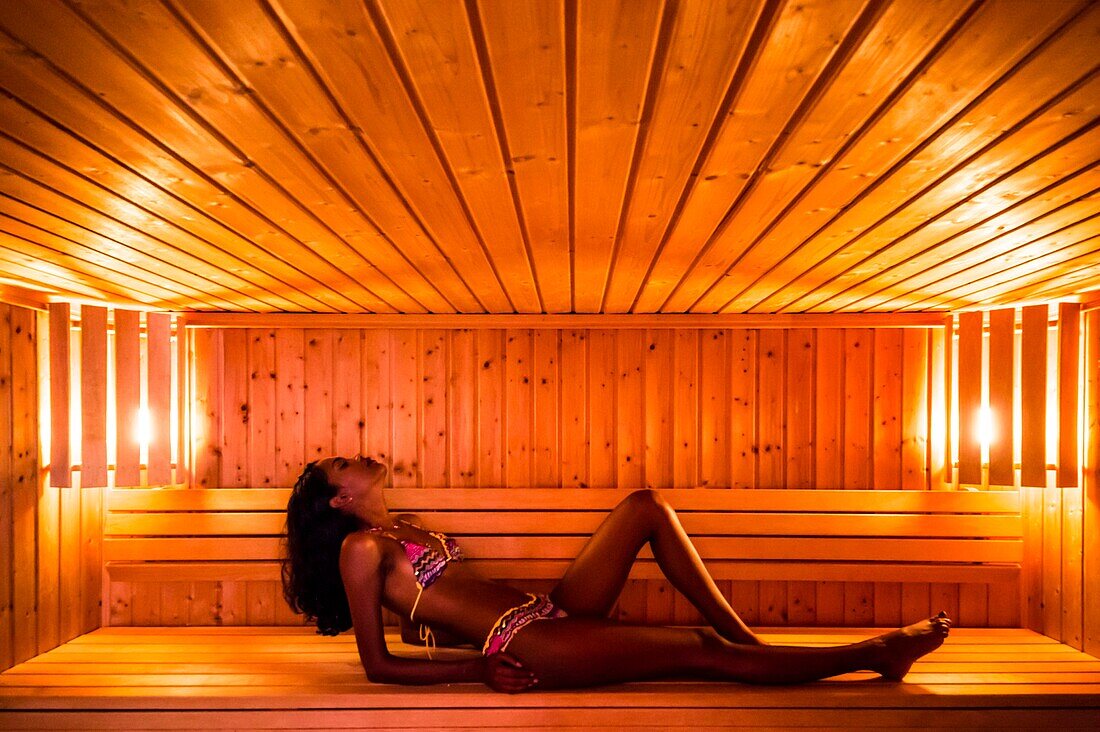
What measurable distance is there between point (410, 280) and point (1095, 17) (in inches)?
102

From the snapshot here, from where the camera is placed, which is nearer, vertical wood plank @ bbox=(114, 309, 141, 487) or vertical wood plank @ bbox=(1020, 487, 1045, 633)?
vertical wood plank @ bbox=(114, 309, 141, 487)

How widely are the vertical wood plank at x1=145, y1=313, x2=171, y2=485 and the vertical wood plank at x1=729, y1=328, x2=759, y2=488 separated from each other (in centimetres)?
329

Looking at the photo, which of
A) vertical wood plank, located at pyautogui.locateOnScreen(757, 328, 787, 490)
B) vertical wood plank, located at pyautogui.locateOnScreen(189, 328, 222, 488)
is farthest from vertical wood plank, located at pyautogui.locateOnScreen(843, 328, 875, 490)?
vertical wood plank, located at pyautogui.locateOnScreen(189, 328, 222, 488)

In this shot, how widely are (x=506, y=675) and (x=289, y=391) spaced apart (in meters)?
2.28

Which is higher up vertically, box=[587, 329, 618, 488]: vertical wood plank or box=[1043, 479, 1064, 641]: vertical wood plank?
box=[587, 329, 618, 488]: vertical wood plank

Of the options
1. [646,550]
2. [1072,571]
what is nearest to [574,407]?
[646,550]

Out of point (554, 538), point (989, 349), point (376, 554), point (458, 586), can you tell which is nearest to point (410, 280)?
point (376, 554)

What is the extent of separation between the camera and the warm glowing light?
388 centimetres

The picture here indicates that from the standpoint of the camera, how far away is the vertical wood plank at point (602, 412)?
14.3 feet

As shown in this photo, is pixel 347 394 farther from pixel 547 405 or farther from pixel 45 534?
pixel 45 534

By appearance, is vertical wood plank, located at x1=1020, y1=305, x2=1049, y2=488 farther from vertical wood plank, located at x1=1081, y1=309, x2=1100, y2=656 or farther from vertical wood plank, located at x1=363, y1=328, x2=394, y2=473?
vertical wood plank, located at x1=363, y1=328, x2=394, y2=473

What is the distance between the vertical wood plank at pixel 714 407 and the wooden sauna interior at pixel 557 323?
1.0 inches

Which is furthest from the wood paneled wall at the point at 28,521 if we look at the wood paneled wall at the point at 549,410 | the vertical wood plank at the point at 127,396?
the wood paneled wall at the point at 549,410

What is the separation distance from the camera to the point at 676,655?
3145 mm
